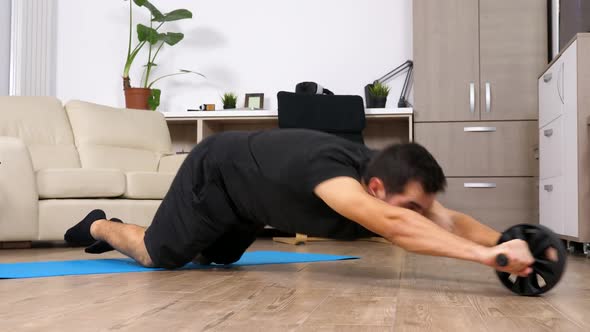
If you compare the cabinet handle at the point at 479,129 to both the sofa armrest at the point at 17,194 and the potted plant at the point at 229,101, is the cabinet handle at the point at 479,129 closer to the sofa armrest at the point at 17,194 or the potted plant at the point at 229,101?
the potted plant at the point at 229,101

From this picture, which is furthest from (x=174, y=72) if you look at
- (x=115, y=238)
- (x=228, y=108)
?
(x=115, y=238)

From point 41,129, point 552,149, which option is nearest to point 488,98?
point 552,149

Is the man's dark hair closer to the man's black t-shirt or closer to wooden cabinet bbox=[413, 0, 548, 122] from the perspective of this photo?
the man's black t-shirt

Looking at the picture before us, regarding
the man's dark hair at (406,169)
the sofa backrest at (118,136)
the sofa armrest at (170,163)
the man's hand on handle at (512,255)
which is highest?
the sofa backrest at (118,136)

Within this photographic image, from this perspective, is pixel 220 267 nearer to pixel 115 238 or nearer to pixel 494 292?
pixel 115 238

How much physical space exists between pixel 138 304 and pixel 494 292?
0.90 m

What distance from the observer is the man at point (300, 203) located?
1.69 metres

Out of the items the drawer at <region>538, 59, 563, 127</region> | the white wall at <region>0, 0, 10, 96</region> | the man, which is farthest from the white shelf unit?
the man

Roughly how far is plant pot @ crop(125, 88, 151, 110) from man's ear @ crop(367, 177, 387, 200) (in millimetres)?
3794

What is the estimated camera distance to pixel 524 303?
5.52 feet

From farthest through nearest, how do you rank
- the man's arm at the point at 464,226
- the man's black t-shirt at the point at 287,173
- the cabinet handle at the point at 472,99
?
the cabinet handle at the point at 472,99 < the man's arm at the point at 464,226 < the man's black t-shirt at the point at 287,173

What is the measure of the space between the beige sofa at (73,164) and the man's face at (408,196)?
8.30 feet

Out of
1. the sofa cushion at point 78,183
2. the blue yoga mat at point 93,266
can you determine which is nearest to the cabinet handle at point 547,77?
the blue yoga mat at point 93,266

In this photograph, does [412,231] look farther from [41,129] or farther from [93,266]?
[41,129]
